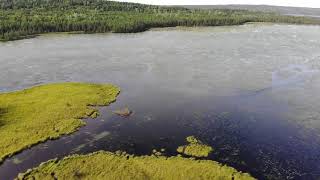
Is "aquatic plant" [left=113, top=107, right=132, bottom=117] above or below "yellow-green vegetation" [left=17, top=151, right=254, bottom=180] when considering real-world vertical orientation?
above

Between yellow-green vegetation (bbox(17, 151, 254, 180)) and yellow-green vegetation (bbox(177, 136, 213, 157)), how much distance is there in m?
1.08

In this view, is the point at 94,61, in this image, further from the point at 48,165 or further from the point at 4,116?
the point at 48,165

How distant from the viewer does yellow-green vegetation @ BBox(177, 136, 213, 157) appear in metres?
27.8

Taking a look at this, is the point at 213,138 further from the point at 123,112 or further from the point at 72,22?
the point at 72,22

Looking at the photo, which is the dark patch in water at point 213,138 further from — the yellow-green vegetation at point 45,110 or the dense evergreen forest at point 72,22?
the dense evergreen forest at point 72,22

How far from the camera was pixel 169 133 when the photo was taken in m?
31.2

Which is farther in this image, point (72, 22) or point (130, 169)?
point (72, 22)

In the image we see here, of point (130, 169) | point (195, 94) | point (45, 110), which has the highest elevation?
point (195, 94)

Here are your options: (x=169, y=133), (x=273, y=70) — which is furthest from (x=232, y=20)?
(x=169, y=133)

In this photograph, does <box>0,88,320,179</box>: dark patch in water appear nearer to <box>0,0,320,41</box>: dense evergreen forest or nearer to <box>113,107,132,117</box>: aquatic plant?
<box>113,107,132,117</box>: aquatic plant

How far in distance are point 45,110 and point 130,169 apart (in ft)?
45.3

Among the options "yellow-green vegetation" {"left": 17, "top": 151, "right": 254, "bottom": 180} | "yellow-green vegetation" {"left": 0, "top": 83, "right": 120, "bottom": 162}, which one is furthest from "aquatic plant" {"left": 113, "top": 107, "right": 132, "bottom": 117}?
"yellow-green vegetation" {"left": 17, "top": 151, "right": 254, "bottom": 180}

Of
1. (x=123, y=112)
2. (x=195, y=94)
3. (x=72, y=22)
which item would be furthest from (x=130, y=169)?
(x=72, y=22)

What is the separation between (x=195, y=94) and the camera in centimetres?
4162
